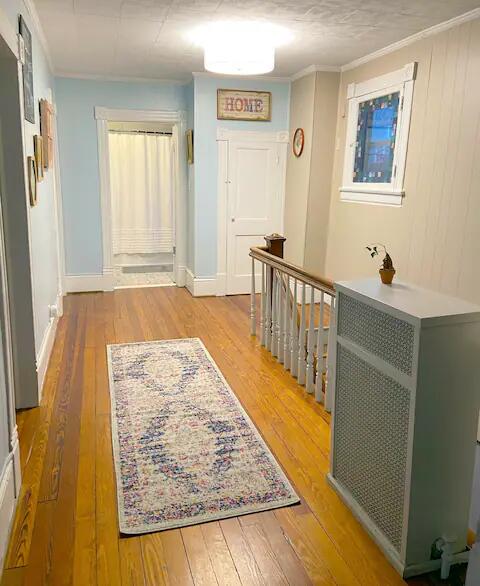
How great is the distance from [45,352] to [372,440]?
2612 mm

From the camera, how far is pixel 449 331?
1734 mm

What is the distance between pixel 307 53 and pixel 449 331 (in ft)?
11.7

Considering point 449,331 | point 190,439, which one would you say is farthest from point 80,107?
point 449,331

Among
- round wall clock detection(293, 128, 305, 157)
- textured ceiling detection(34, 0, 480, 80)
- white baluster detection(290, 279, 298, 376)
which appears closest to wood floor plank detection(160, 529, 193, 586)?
white baluster detection(290, 279, 298, 376)

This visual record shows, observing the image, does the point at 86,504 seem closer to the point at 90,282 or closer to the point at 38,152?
the point at 38,152

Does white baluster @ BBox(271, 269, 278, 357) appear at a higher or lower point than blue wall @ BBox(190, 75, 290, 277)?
lower

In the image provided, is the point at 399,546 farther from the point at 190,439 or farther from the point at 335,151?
the point at 335,151

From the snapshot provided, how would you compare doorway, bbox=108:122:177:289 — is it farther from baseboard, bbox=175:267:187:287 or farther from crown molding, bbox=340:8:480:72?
crown molding, bbox=340:8:480:72

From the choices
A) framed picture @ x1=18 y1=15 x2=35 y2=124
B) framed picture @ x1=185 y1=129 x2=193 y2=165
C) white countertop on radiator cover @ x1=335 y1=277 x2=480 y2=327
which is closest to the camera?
white countertop on radiator cover @ x1=335 y1=277 x2=480 y2=327

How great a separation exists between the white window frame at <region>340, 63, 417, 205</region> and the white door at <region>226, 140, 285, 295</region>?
3.53 feet

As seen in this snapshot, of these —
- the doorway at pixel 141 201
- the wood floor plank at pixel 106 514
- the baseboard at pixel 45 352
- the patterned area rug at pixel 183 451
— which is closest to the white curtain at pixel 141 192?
the doorway at pixel 141 201

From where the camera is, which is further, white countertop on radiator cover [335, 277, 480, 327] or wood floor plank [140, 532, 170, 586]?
wood floor plank [140, 532, 170, 586]

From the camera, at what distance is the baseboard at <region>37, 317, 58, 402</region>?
3.33 meters

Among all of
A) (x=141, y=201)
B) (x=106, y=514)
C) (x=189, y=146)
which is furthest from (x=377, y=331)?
(x=141, y=201)
